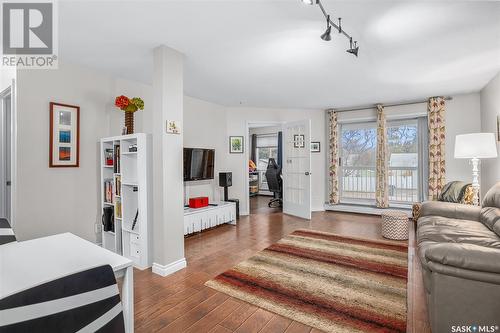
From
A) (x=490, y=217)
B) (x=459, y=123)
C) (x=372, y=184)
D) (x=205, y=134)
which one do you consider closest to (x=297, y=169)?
(x=372, y=184)

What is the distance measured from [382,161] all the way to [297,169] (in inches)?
70.0

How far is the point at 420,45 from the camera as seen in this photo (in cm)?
268

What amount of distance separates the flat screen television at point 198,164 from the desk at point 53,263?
113 inches

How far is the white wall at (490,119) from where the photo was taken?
143 inches

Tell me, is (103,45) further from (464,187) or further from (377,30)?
(464,187)

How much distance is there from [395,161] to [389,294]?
165 inches

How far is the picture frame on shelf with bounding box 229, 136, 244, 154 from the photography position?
5633 millimetres

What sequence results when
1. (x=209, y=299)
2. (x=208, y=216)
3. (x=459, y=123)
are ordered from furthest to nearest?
1. (x=459, y=123)
2. (x=208, y=216)
3. (x=209, y=299)

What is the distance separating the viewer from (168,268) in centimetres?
268

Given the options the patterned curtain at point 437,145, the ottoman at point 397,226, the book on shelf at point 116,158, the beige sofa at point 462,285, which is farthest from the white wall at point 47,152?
the patterned curtain at point 437,145

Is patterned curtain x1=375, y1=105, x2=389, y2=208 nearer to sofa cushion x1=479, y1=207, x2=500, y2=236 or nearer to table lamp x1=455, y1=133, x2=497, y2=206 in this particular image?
table lamp x1=455, y1=133, x2=497, y2=206

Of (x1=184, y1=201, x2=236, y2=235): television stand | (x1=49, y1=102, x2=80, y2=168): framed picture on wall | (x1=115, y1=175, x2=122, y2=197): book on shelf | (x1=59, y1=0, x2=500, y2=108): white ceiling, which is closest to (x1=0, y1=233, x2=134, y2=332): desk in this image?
(x1=115, y1=175, x2=122, y2=197): book on shelf

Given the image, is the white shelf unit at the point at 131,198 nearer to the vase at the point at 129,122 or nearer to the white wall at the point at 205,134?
the vase at the point at 129,122

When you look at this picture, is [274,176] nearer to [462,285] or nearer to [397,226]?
[397,226]
